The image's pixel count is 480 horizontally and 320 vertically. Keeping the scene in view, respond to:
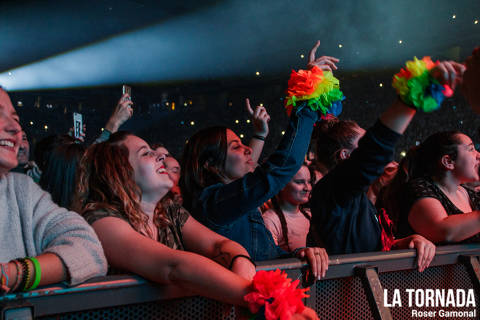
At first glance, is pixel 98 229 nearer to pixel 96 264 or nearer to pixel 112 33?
pixel 96 264

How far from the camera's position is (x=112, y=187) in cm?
142

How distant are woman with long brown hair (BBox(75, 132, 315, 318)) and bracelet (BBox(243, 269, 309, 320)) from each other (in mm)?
38

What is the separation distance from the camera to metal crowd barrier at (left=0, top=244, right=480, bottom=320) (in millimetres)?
995

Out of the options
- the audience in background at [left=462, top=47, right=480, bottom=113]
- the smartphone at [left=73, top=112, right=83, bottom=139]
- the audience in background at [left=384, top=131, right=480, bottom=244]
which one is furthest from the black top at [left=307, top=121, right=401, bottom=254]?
the smartphone at [left=73, top=112, right=83, bottom=139]

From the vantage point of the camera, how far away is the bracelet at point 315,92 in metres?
1.57

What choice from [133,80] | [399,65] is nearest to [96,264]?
[133,80]

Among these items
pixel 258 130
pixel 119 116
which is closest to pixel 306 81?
pixel 258 130

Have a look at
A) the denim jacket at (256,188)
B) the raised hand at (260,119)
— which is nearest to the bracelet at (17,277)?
the denim jacket at (256,188)

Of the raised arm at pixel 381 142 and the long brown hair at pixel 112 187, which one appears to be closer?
the raised arm at pixel 381 142

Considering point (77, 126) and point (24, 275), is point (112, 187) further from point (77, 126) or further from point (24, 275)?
point (77, 126)

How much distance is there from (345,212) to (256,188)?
14.8 inches

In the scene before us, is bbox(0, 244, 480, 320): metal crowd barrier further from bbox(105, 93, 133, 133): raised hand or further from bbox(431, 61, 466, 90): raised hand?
bbox(105, 93, 133, 133): raised hand

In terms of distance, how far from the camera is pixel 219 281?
1074 mm

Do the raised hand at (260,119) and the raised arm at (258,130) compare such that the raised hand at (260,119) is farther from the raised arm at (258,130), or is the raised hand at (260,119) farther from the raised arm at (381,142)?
the raised arm at (381,142)
